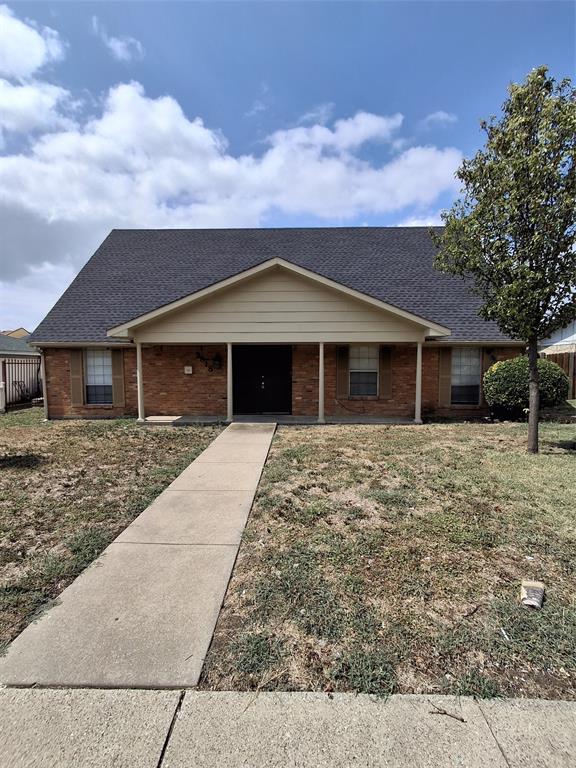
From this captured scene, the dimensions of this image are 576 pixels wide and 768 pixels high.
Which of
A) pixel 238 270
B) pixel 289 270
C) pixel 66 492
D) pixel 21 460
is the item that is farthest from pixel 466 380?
pixel 21 460

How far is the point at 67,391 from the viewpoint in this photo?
12.2m

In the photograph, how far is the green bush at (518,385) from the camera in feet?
34.7

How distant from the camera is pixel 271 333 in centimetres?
1058

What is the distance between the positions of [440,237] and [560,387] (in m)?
6.01

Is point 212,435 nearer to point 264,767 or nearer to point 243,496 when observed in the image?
point 243,496

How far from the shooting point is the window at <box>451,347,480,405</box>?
12.1 metres

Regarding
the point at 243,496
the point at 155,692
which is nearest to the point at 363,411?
the point at 243,496

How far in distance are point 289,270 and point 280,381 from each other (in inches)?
137

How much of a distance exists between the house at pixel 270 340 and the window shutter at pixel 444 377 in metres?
0.03

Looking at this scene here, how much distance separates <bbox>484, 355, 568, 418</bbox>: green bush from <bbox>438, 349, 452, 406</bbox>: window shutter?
1198 mm

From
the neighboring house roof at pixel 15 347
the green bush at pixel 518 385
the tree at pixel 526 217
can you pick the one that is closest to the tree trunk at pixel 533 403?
the tree at pixel 526 217

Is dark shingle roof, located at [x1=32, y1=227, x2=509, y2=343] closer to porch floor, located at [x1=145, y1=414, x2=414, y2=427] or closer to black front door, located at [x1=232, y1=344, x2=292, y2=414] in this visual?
black front door, located at [x1=232, y1=344, x2=292, y2=414]

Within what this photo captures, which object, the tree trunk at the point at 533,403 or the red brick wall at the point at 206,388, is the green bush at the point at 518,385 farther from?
the tree trunk at the point at 533,403

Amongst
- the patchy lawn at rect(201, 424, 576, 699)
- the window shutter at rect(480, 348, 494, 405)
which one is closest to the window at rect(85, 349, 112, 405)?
the patchy lawn at rect(201, 424, 576, 699)
